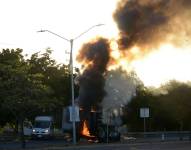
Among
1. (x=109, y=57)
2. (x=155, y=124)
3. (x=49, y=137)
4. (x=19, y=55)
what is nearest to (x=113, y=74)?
(x=109, y=57)

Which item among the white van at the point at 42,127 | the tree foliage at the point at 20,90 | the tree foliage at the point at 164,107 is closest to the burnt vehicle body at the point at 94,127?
the tree foliage at the point at 20,90

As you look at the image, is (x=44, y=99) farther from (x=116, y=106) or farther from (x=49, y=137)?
(x=49, y=137)

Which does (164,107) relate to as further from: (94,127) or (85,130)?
(94,127)

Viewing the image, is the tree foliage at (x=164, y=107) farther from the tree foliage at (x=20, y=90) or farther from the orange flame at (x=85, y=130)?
the tree foliage at (x=20, y=90)

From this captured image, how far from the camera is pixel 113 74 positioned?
50062 millimetres

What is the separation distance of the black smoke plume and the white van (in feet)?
48.4

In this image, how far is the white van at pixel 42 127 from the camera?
2589 inches

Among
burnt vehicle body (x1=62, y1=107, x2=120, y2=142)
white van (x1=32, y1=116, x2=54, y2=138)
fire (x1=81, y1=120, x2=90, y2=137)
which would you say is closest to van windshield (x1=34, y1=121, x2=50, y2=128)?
white van (x1=32, y1=116, x2=54, y2=138)

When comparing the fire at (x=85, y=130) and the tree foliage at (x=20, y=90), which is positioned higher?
the tree foliage at (x=20, y=90)

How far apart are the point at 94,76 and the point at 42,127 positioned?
18283 mm

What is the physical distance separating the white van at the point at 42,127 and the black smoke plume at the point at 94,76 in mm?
14761

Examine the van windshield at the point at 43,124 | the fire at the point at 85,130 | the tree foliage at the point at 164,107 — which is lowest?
the fire at the point at 85,130

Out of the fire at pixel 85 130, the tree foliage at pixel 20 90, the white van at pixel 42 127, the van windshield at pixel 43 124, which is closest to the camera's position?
the tree foliage at pixel 20 90

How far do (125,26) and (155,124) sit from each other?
3782 centimetres
